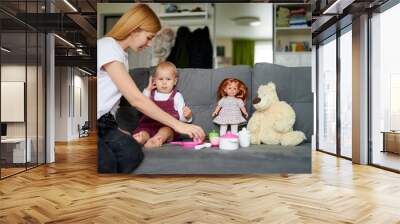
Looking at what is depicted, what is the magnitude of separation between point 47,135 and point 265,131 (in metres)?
3.30

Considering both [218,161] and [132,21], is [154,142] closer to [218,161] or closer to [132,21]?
→ [218,161]

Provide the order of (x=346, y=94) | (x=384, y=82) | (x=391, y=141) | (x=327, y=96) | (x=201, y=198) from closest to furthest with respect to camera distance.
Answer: (x=201, y=198)
(x=391, y=141)
(x=384, y=82)
(x=346, y=94)
(x=327, y=96)

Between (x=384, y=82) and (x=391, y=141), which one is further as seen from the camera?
(x=384, y=82)

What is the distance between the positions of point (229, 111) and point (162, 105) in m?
0.75

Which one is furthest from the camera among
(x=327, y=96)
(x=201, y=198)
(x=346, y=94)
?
(x=327, y=96)

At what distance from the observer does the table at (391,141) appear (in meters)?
5.01

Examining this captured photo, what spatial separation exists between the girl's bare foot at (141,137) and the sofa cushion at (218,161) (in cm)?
11

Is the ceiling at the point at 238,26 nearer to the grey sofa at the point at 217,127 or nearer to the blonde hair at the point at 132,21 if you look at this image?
the grey sofa at the point at 217,127

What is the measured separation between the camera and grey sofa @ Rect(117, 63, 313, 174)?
4.24 metres

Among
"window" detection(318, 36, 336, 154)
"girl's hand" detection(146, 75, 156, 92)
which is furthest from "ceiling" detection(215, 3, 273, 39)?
"window" detection(318, 36, 336, 154)

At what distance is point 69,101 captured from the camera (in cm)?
877

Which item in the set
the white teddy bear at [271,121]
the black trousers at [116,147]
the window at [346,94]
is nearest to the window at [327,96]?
the window at [346,94]

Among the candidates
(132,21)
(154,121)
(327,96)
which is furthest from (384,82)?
(132,21)

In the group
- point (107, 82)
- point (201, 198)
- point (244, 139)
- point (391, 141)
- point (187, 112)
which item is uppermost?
point (107, 82)
